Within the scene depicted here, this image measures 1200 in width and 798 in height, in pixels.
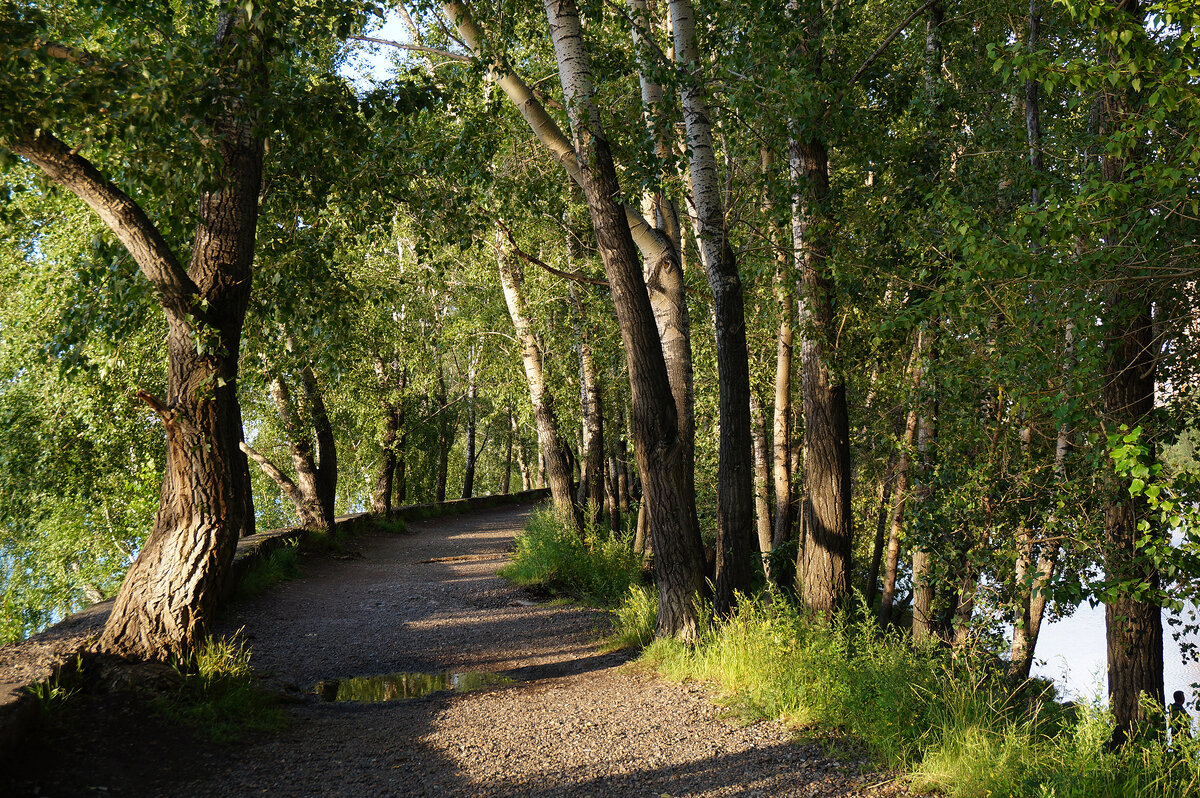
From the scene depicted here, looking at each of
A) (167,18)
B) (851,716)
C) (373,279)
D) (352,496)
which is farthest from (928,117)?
(352,496)

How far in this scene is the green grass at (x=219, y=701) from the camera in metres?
4.87

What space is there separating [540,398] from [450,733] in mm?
8871

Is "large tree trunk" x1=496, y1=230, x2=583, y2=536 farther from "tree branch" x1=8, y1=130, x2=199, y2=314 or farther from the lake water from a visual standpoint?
the lake water

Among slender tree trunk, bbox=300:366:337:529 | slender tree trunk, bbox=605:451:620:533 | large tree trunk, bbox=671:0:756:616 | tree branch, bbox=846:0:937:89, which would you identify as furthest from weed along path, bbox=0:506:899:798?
slender tree trunk, bbox=605:451:620:533

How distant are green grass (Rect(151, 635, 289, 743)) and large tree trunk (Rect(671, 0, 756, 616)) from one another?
12.2ft

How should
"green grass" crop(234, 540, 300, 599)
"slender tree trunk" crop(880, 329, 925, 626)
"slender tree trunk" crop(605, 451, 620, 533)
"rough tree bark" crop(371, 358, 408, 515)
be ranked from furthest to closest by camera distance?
1. "rough tree bark" crop(371, 358, 408, 515)
2. "slender tree trunk" crop(605, 451, 620, 533)
3. "green grass" crop(234, 540, 300, 599)
4. "slender tree trunk" crop(880, 329, 925, 626)

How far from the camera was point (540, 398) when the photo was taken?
13852mm

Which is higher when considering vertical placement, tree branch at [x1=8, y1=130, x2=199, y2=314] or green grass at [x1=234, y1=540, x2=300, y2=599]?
tree branch at [x1=8, y1=130, x2=199, y2=314]

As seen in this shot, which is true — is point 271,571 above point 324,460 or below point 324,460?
below

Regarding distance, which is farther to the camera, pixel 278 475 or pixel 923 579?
pixel 278 475

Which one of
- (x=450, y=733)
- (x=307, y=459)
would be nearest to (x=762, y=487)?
(x=450, y=733)

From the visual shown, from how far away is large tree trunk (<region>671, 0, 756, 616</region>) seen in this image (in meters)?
6.96

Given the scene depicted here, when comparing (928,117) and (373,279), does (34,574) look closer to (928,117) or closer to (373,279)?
(373,279)

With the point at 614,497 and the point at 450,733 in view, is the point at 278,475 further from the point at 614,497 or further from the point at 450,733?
the point at 450,733
